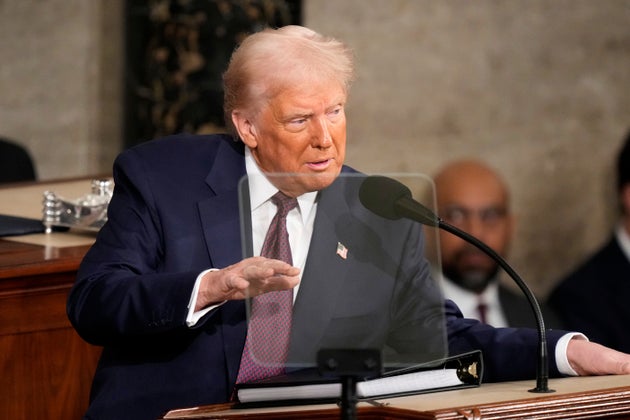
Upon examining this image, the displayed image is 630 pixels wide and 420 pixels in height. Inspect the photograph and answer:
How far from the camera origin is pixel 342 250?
2389 mm

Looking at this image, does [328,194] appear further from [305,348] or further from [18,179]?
[18,179]

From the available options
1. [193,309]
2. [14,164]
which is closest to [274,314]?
[193,309]

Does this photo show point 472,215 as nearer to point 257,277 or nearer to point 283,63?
point 283,63

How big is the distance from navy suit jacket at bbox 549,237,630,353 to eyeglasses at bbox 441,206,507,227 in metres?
0.42

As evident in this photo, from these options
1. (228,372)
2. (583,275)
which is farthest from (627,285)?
(228,372)

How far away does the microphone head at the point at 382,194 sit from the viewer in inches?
94.9

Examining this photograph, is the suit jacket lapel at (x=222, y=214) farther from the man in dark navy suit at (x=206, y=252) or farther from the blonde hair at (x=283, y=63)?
the blonde hair at (x=283, y=63)

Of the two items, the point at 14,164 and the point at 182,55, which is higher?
the point at 182,55

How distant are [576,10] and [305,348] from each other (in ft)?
14.7

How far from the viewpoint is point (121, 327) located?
2754mm

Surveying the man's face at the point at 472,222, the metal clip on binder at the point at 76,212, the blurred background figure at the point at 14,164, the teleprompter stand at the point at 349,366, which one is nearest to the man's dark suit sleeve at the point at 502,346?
the teleprompter stand at the point at 349,366

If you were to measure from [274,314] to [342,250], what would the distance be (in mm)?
151

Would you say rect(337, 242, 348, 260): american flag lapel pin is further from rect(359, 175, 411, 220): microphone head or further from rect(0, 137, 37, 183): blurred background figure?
rect(0, 137, 37, 183): blurred background figure

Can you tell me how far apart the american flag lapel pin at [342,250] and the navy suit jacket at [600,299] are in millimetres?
2728
